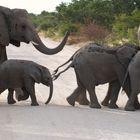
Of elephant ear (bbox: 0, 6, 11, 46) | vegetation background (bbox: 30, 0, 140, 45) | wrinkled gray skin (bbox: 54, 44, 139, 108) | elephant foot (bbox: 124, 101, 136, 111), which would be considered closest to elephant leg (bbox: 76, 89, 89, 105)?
wrinkled gray skin (bbox: 54, 44, 139, 108)

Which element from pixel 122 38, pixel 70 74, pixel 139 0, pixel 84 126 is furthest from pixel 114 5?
pixel 84 126

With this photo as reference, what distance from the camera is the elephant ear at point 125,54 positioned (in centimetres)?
1182

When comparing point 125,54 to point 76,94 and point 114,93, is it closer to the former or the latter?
point 114,93

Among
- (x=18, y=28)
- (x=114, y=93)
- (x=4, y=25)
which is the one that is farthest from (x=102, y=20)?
(x=114, y=93)

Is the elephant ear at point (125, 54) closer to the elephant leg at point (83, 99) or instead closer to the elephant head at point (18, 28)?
the elephant leg at point (83, 99)

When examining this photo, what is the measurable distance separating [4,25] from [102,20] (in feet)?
130

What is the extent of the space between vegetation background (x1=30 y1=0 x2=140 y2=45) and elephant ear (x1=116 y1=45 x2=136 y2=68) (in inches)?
816

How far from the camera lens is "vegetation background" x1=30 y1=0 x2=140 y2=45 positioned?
1500 inches

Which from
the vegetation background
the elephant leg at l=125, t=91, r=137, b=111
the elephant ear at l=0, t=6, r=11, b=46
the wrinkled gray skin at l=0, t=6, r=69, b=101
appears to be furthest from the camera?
the vegetation background

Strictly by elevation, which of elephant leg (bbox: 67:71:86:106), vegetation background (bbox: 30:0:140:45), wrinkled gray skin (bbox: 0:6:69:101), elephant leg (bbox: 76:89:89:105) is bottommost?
vegetation background (bbox: 30:0:140:45)

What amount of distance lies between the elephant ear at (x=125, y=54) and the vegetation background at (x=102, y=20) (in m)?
20.7

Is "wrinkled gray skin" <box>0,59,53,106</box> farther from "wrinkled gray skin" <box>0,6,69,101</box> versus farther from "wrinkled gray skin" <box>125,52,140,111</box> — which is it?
"wrinkled gray skin" <box>125,52,140,111</box>

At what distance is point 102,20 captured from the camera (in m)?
52.3

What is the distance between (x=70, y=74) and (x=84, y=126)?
1025cm
